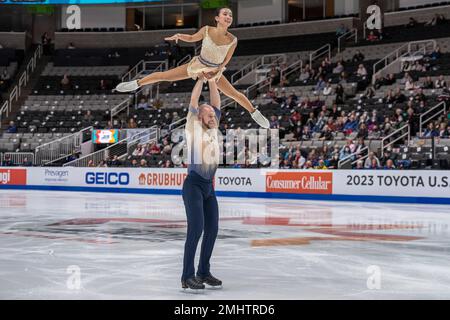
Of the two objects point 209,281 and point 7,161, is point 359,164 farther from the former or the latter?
point 7,161

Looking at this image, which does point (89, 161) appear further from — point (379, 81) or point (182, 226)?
point (182, 226)

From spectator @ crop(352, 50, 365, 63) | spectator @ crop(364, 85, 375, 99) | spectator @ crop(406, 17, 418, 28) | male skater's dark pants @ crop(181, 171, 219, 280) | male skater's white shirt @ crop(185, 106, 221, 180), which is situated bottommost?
male skater's dark pants @ crop(181, 171, 219, 280)

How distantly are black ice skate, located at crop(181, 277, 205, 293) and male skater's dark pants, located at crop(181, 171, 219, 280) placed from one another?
0.04 metres

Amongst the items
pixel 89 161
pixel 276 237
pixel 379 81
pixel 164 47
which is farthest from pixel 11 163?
pixel 276 237

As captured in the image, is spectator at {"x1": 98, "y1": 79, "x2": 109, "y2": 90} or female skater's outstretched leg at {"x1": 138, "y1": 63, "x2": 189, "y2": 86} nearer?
female skater's outstretched leg at {"x1": 138, "y1": 63, "x2": 189, "y2": 86}

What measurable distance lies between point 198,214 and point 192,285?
2.23ft

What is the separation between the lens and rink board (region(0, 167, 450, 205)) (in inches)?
844

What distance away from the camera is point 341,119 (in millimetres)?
25750

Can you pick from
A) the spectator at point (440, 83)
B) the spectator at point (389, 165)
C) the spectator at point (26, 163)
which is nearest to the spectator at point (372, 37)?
the spectator at point (440, 83)

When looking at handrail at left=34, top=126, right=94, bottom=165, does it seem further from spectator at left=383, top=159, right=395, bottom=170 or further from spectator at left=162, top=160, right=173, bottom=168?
spectator at left=383, top=159, right=395, bottom=170

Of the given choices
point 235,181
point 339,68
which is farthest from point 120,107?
point 235,181

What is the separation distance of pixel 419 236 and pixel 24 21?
131 feet

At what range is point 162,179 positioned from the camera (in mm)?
26719

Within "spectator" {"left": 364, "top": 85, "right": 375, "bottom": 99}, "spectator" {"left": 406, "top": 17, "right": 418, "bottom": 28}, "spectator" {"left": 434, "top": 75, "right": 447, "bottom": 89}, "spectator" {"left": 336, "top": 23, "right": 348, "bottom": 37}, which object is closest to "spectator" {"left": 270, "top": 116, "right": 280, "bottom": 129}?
"spectator" {"left": 364, "top": 85, "right": 375, "bottom": 99}
